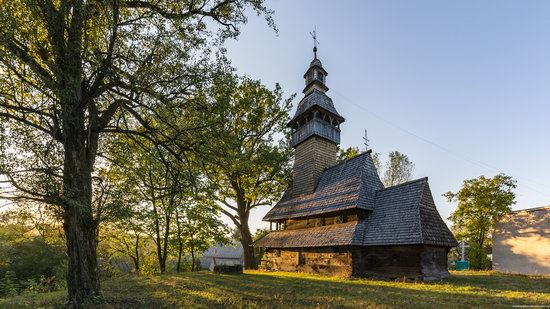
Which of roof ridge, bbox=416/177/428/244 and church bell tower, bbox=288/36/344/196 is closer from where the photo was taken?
roof ridge, bbox=416/177/428/244

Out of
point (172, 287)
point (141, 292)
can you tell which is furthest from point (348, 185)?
point (141, 292)

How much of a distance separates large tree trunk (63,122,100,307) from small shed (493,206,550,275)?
27960 mm

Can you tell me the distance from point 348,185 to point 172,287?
486 inches

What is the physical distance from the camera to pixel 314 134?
22.2 meters

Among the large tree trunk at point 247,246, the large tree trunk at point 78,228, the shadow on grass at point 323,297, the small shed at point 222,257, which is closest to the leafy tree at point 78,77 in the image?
the large tree trunk at point 78,228

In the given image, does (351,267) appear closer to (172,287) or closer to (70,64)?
(172,287)

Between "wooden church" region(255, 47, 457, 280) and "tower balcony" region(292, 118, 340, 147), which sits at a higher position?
"tower balcony" region(292, 118, 340, 147)

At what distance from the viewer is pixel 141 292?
31.3 ft

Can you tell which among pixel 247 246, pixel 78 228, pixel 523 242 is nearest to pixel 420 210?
pixel 523 242

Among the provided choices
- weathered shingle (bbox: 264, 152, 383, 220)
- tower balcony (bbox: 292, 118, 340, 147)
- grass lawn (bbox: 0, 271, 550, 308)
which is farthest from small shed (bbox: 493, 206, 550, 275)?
tower balcony (bbox: 292, 118, 340, 147)

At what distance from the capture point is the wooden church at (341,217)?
47.1 feet

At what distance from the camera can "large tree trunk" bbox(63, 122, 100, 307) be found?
23.9 feet

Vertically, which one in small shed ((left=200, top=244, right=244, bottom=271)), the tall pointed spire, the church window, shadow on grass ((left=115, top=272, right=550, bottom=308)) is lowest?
small shed ((left=200, top=244, right=244, bottom=271))

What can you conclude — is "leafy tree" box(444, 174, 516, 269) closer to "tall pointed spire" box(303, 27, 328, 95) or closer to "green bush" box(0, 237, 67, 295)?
"tall pointed spire" box(303, 27, 328, 95)
